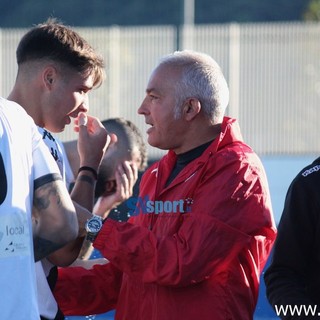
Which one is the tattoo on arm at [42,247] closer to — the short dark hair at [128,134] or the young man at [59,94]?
the young man at [59,94]

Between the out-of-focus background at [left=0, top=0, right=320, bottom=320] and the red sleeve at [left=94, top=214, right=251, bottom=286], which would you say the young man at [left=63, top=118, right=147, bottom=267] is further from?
the out-of-focus background at [left=0, top=0, right=320, bottom=320]

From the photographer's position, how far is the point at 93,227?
154 inches

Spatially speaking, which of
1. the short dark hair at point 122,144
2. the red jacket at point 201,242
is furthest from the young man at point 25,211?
the short dark hair at point 122,144

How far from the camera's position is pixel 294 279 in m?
3.71

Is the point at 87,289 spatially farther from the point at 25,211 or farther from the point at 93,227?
the point at 25,211

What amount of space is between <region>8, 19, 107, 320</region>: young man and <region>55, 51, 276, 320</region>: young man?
0.76 ft

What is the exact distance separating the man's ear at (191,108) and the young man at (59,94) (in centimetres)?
37

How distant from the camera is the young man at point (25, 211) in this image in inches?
126

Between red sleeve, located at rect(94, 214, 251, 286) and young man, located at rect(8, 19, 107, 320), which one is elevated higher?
young man, located at rect(8, 19, 107, 320)

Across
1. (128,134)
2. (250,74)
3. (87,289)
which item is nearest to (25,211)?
(87,289)

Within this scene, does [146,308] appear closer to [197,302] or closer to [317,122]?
[197,302]

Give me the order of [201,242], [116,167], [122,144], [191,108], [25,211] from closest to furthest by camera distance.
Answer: [25,211] < [201,242] < [191,108] < [116,167] < [122,144]

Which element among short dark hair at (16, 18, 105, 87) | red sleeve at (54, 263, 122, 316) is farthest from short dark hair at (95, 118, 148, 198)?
A: short dark hair at (16, 18, 105, 87)

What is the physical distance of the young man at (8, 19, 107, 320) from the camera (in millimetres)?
4035
